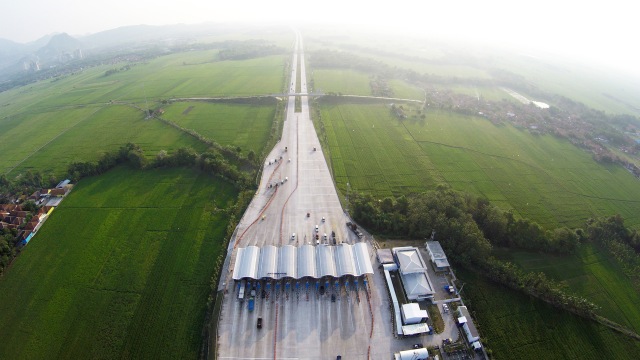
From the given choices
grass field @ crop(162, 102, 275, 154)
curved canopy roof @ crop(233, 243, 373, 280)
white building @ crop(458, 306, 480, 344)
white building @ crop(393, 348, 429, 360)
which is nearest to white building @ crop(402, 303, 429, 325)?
white building @ crop(393, 348, 429, 360)

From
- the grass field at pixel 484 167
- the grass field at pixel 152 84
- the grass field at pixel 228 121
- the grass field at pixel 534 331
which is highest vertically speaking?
the grass field at pixel 152 84

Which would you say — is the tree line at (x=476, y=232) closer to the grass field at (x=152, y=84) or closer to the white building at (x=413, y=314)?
the white building at (x=413, y=314)

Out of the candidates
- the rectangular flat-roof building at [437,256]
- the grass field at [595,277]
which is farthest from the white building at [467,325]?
the grass field at [595,277]

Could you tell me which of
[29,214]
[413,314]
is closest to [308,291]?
[413,314]

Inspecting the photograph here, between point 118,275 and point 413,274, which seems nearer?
point 413,274

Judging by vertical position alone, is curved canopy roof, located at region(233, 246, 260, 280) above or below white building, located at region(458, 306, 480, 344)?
above

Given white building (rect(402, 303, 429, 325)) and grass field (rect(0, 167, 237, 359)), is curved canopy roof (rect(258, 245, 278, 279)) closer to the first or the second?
grass field (rect(0, 167, 237, 359))

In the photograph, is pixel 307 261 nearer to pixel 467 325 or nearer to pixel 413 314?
pixel 413 314
